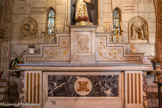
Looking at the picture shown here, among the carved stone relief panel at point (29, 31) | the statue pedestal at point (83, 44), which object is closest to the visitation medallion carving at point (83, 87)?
the statue pedestal at point (83, 44)

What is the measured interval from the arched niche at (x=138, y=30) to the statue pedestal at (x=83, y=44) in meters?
2.24

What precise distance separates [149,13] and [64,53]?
4230 mm

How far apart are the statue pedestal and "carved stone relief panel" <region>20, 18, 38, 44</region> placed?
89.8 inches

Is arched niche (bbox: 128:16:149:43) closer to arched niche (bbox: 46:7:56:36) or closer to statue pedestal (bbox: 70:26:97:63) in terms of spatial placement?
statue pedestal (bbox: 70:26:97:63)

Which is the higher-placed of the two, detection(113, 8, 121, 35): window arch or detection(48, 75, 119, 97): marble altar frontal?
detection(113, 8, 121, 35): window arch

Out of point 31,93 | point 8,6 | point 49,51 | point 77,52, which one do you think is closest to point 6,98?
point 31,93

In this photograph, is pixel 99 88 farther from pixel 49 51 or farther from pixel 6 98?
pixel 6 98

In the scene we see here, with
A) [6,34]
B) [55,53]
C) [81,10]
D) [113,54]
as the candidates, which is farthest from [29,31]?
[113,54]

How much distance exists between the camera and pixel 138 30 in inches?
321

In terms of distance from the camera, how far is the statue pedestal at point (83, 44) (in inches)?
262

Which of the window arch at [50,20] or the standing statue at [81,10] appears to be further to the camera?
the window arch at [50,20]

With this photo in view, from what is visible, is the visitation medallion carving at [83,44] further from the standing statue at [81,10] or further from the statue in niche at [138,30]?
the statue in niche at [138,30]

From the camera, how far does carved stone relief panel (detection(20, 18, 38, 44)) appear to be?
324 inches

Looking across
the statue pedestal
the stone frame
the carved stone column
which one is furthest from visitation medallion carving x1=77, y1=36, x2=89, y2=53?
the carved stone column
